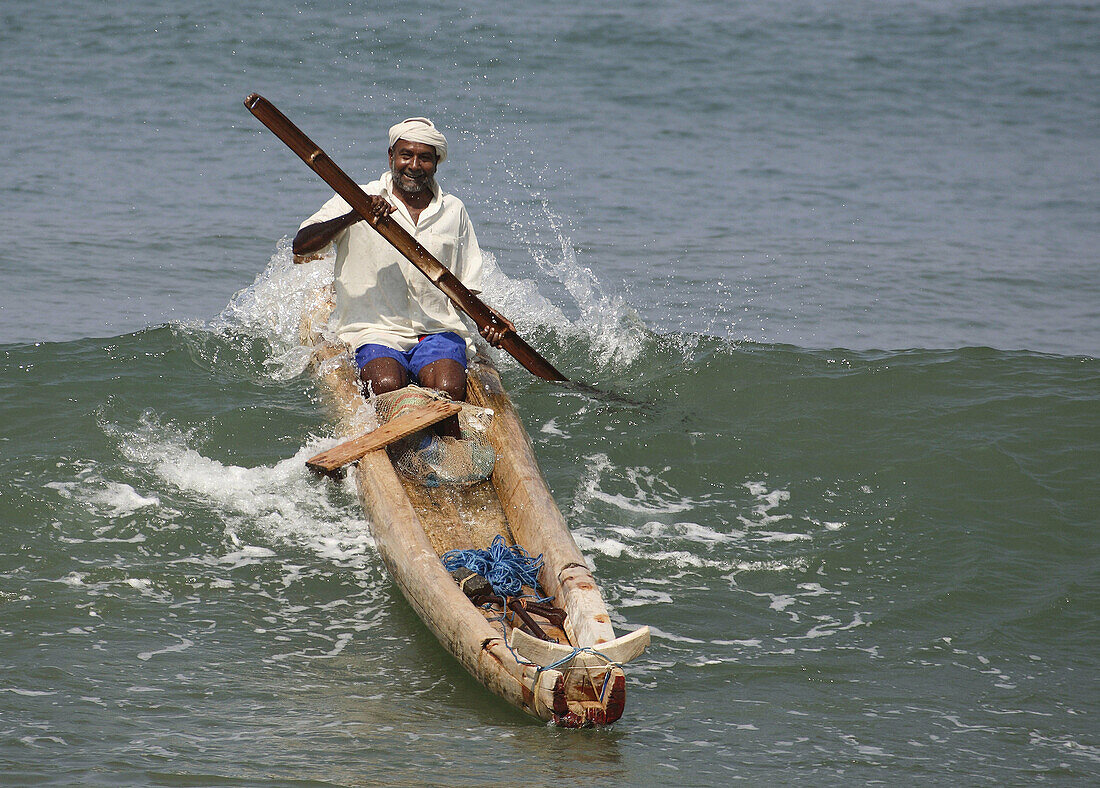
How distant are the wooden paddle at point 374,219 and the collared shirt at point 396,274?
0.24 meters

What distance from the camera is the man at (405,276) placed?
5504 mm

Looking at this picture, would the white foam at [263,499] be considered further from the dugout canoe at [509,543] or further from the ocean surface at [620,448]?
the dugout canoe at [509,543]

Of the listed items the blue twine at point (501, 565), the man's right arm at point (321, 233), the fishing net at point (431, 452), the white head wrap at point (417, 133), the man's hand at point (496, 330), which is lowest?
the blue twine at point (501, 565)

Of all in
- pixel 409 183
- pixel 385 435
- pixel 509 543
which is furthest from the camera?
pixel 409 183

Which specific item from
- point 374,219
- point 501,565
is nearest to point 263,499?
point 374,219

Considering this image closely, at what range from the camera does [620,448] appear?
6.66 m

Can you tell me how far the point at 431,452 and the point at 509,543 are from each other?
2.14ft

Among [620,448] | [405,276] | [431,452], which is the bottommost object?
[620,448]

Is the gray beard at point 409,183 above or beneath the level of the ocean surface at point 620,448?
above

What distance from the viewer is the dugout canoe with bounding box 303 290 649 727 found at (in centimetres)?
378

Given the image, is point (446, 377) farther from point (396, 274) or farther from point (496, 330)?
point (396, 274)

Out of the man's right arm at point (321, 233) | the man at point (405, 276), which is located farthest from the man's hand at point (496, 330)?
the man's right arm at point (321, 233)

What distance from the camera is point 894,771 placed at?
3.74 meters

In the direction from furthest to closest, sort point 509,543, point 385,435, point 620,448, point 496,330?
point 620,448
point 496,330
point 385,435
point 509,543
